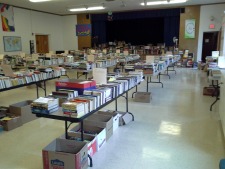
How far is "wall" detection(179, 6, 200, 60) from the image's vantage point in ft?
40.5

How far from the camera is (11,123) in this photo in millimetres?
3682

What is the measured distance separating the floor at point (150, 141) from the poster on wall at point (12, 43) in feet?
28.0

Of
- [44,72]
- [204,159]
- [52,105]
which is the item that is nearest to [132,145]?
[204,159]

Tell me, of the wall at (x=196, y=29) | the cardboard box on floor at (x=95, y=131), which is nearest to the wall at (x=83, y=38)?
the wall at (x=196, y=29)

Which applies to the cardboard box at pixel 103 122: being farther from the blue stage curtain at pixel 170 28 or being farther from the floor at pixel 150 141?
the blue stage curtain at pixel 170 28

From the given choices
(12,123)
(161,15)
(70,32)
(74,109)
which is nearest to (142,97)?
(12,123)

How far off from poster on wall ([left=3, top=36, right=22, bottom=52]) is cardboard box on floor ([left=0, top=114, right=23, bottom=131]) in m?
8.58

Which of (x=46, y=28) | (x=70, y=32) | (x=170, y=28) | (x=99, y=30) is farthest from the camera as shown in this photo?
(x=70, y=32)

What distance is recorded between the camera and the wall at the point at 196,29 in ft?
40.5

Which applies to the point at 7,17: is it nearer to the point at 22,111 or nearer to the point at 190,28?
the point at 22,111

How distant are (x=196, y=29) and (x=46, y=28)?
951cm

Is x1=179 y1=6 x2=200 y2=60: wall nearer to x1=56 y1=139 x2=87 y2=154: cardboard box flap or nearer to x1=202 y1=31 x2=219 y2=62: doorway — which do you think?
x1=202 y1=31 x2=219 y2=62: doorway

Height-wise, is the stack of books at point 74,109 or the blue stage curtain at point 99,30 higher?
the blue stage curtain at point 99,30

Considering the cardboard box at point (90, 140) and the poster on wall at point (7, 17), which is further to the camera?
the poster on wall at point (7, 17)
